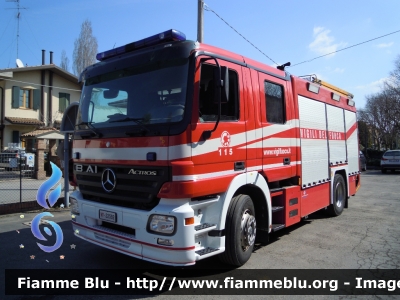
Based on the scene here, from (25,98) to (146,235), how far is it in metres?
25.9

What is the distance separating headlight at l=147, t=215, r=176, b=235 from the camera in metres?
3.53

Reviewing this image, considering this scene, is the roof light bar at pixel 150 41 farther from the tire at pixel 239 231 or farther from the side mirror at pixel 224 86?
the tire at pixel 239 231

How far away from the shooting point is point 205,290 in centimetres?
385

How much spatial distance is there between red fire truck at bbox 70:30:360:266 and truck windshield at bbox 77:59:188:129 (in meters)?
0.01

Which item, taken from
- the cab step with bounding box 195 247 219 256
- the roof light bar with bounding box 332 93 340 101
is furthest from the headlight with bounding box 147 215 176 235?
the roof light bar with bounding box 332 93 340 101

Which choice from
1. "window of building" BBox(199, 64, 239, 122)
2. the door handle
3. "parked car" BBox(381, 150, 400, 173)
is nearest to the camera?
"window of building" BBox(199, 64, 239, 122)

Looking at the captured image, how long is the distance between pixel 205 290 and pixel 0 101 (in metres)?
25.6

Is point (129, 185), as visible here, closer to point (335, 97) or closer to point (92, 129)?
point (92, 129)

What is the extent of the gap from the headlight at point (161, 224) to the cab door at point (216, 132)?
570 millimetres

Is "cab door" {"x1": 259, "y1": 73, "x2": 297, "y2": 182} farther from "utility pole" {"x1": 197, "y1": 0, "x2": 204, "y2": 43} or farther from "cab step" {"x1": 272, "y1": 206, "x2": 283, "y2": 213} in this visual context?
"utility pole" {"x1": 197, "y1": 0, "x2": 204, "y2": 43}

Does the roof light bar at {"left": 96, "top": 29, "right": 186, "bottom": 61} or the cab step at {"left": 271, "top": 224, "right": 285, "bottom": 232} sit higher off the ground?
the roof light bar at {"left": 96, "top": 29, "right": 186, "bottom": 61}

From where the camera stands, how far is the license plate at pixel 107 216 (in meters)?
4.03

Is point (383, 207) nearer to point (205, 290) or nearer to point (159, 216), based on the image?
point (205, 290)

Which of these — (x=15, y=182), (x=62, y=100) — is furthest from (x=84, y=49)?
(x=15, y=182)
